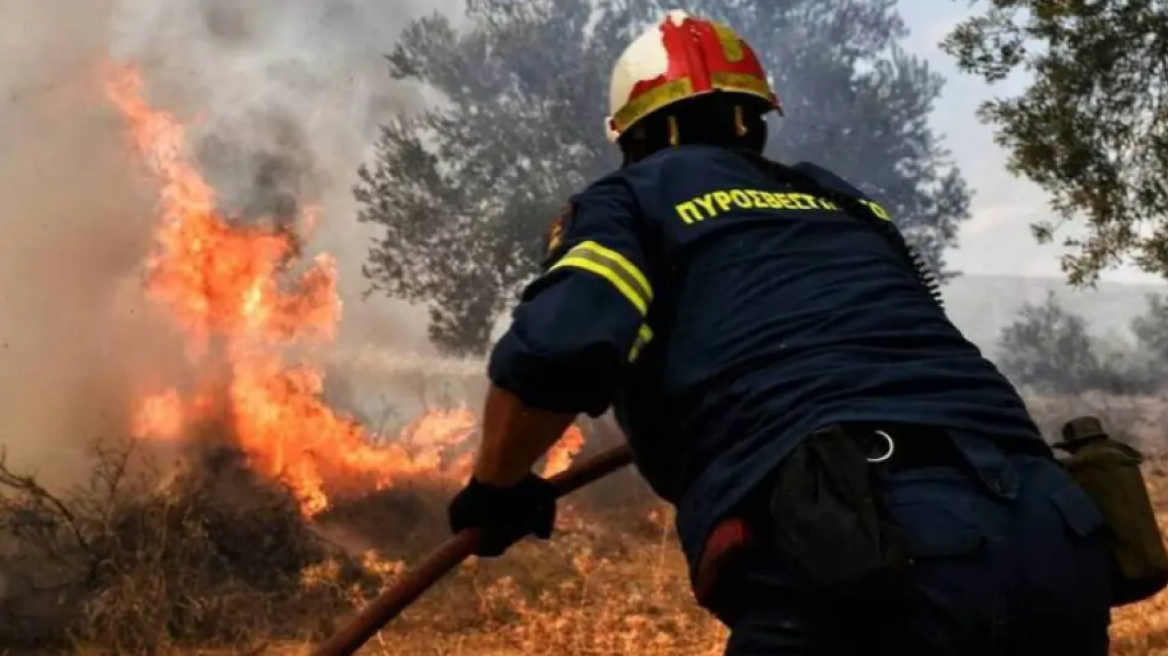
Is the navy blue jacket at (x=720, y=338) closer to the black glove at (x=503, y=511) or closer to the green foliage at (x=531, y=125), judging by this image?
the black glove at (x=503, y=511)

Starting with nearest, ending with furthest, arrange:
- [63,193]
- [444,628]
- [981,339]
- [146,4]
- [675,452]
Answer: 1. [675,452]
2. [444,628]
3. [63,193]
4. [146,4]
5. [981,339]

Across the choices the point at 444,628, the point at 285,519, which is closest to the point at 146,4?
the point at 285,519

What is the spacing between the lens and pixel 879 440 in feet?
6.25

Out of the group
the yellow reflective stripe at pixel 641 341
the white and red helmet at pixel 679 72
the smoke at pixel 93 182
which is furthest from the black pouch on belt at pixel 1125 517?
the smoke at pixel 93 182

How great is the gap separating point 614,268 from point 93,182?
704 cm

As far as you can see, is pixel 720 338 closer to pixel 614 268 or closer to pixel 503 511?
pixel 614 268

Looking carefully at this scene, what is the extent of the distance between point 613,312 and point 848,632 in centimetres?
64

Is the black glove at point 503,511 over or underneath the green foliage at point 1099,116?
underneath

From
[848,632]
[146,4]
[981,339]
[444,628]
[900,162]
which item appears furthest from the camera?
[981,339]

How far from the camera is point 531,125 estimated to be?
34.9 feet

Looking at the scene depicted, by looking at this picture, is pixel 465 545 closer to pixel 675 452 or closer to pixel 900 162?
pixel 675 452

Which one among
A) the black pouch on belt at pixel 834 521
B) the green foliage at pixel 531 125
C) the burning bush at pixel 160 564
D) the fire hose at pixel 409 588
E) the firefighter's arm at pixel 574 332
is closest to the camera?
the black pouch on belt at pixel 834 521

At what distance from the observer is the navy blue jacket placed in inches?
75.9

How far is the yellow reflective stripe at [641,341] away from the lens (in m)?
2.02
